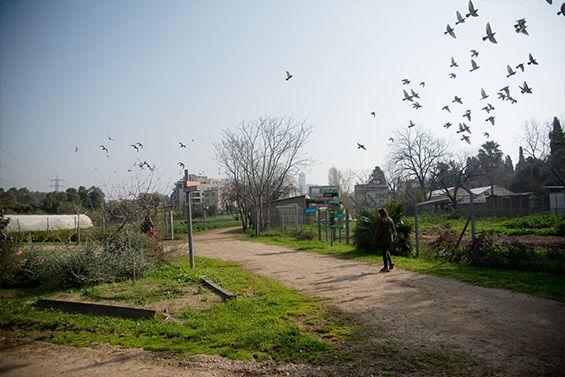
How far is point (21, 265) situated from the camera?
1053 cm

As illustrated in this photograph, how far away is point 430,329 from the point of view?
17.8 ft

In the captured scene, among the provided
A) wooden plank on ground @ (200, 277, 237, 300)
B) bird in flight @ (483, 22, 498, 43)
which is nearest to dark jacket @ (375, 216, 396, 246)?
wooden plank on ground @ (200, 277, 237, 300)

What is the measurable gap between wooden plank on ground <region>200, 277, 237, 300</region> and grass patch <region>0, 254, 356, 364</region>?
0.21 metres

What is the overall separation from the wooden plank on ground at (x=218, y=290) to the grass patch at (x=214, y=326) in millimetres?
215

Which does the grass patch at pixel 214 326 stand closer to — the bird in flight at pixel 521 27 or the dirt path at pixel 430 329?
the dirt path at pixel 430 329

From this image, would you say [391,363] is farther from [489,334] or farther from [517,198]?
[517,198]

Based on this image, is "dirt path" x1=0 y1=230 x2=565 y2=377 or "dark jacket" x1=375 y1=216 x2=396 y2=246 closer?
"dirt path" x1=0 y1=230 x2=565 y2=377

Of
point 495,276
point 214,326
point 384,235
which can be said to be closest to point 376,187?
point 384,235

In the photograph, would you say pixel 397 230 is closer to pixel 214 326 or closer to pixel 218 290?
pixel 218 290

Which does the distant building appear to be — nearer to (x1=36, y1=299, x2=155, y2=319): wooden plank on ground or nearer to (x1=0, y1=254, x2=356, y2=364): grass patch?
(x1=0, y1=254, x2=356, y2=364): grass patch

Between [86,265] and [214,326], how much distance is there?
561 cm

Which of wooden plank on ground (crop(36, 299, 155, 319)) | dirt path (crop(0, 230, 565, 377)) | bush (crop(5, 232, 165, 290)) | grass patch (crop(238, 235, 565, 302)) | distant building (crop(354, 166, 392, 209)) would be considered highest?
distant building (crop(354, 166, 392, 209))

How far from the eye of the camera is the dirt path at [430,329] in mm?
4355

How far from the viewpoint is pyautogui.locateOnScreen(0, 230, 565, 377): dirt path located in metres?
4.36
